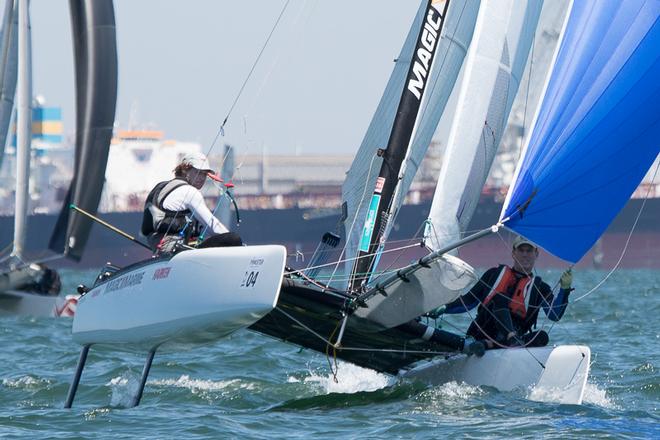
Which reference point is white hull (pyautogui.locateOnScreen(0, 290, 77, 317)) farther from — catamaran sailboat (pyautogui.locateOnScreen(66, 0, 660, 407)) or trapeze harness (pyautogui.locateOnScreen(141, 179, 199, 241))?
trapeze harness (pyautogui.locateOnScreen(141, 179, 199, 241))

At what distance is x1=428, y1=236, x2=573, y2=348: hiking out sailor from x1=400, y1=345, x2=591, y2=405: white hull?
4.4 inches

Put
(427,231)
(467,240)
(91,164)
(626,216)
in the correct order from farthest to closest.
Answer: (626,216)
(91,164)
(427,231)
(467,240)

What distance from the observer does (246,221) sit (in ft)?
136

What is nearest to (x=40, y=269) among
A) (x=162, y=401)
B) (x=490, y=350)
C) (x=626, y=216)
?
(x=162, y=401)

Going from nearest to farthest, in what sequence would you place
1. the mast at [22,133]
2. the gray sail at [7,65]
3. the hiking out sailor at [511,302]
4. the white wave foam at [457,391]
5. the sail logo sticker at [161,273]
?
1. the sail logo sticker at [161,273]
2. the white wave foam at [457,391]
3. the hiking out sailor at [511,302]
4. the mast at [22,133]
5. the gray sail at [7,65]

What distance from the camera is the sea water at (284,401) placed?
541cm

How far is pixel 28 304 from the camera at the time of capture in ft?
45.0

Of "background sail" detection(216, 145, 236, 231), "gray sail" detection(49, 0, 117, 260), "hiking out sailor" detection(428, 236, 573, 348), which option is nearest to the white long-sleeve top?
"background sail" detection(216, 145, 236, 231)

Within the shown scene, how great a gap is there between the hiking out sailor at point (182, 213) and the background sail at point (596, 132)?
1340 millimetres

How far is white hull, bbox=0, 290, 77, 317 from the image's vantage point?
13.7 metres

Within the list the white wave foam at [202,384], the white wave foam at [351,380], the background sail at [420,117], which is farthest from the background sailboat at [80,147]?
the background sail at [420,117]

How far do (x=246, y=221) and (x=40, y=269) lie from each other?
27.6 m

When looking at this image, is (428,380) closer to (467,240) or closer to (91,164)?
(467,240)

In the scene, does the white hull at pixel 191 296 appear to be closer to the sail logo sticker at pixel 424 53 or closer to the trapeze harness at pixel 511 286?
the trapeze harness at pixel 511 286
